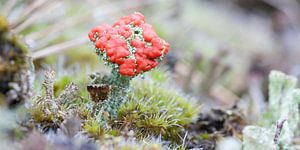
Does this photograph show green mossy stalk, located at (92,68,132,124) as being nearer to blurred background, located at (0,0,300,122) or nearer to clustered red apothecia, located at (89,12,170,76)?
clustered red apothecia, located at (89,12,170,76)

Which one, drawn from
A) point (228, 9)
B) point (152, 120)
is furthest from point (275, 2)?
point (152, 120)

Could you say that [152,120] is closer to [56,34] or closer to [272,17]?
[56,34]

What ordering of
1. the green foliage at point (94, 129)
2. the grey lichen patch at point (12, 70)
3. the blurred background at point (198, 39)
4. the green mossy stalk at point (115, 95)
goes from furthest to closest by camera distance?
the blurred background at point (198, 39), the green mossy stalk at point (115, 95), the green foliage at point (94, 129), the grey lichen patch at point (12, 70)

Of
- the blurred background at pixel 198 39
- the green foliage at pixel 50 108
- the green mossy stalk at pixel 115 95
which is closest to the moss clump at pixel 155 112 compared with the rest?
the green mossy stalk at pixel 115 95

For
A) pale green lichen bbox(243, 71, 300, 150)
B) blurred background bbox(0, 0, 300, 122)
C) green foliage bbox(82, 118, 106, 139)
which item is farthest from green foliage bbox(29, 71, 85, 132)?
pale green lichen bbox(243, 71, 300, 150)

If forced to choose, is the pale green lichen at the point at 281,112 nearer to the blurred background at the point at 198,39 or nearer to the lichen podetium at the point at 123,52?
the blurred background at the point at 198,39

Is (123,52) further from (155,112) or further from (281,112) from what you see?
(281,112)
